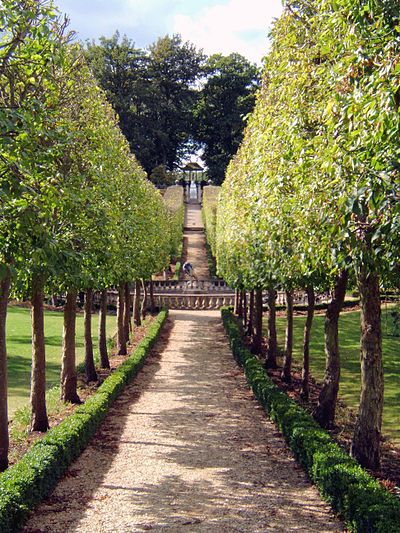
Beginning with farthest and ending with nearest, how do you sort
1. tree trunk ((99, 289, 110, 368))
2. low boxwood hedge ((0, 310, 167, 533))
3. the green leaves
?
tree trunk ((99, 289, 110, 368))
low boxwood hedge ((0, 310, 167, 533))
the green leaves

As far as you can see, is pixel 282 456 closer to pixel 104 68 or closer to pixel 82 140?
pixel 82 140

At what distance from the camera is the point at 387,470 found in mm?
10602

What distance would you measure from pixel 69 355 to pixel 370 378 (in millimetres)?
7248

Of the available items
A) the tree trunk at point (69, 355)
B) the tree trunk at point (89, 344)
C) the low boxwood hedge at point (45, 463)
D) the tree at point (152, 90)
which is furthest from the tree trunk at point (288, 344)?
the tree at point (152, 90)

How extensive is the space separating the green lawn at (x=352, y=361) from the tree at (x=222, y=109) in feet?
178

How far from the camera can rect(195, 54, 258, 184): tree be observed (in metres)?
83.8

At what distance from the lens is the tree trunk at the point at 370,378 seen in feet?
32.4

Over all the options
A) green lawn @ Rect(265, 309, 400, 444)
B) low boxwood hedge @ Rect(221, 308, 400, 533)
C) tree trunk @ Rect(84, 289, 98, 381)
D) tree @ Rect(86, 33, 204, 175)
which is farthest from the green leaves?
tree @ Rect(86, 33, 204, 175)

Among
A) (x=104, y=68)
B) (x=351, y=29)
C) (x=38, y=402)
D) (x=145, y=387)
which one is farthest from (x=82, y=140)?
(x=104, y=68)

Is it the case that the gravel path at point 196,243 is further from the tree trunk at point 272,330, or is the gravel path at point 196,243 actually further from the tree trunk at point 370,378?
the tree trunk at point 370,378

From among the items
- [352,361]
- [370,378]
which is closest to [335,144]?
[370,378]

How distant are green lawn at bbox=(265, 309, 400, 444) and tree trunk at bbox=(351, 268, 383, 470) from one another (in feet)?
11.2

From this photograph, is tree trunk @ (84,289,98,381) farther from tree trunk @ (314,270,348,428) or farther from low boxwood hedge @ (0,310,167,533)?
tree trunk @ (314,270,348,428)

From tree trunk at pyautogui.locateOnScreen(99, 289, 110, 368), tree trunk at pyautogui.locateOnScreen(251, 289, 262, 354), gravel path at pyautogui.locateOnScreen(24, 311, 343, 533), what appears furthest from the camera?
tree trunk at pyautogui.locateOnScreen(251, 289, 262, 354)
